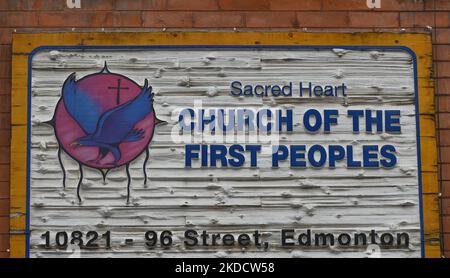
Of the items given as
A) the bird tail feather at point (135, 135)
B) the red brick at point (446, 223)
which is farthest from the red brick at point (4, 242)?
the red brick at point (446, 223)

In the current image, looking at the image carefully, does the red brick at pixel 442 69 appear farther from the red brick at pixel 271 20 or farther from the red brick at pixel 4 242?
the red brick at pixel 4 242

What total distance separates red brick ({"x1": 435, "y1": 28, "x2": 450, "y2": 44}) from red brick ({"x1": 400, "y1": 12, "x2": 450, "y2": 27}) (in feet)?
0.15

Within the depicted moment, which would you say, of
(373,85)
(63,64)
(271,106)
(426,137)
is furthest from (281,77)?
(63,64)

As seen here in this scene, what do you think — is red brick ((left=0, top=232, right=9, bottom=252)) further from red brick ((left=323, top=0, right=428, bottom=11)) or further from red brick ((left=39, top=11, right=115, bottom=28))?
red brick ((left=323, top=0, right=428, bottom=11))

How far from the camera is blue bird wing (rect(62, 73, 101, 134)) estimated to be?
827cm

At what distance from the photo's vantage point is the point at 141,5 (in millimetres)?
8453

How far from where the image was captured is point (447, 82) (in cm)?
841

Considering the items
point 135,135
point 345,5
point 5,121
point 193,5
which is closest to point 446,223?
point 345,5

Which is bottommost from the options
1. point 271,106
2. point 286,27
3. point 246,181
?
point 246,181

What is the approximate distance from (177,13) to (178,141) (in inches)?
44.3

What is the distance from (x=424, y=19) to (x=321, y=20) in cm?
91
